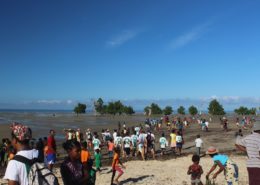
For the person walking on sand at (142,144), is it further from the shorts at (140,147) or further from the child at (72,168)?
the child at (72,168)

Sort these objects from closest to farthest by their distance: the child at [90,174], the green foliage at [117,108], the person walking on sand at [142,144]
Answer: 1. the child at [90,174]
2. the person walking on sand at [142,144]
3. the green foliage at [117,108]

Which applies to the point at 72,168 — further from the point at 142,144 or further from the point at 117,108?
the point at 117,108

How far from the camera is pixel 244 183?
534 inches

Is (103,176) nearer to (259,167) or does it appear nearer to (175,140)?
(175,140)

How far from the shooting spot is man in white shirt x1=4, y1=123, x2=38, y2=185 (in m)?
4.46

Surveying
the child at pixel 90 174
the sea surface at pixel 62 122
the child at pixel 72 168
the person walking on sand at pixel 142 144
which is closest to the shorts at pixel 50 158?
the person walking on sand at pixel 142 144

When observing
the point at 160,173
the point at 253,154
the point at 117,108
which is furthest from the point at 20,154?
the point at 117,108

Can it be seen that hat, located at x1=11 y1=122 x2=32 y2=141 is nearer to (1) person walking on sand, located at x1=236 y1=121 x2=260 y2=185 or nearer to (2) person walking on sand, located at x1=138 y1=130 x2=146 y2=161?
(1) person walking on sand, located at x1=236 y1=121 x2=260 y2=185

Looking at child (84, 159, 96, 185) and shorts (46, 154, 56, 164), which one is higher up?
child (84, 159, 96, 185)

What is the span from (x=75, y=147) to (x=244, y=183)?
9.71m

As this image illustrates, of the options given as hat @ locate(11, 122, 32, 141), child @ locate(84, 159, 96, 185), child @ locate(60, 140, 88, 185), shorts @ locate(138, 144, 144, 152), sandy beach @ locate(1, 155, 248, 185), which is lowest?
sandy beach @ locate(1, 155, 248, 185)

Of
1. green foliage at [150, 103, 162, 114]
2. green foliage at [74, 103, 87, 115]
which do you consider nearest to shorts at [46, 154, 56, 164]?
green foliage at [150, 103, 162, 114]

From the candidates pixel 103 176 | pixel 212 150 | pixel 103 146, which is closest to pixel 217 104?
Answer: pixel 103 146

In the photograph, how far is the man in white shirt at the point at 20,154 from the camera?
446cm
